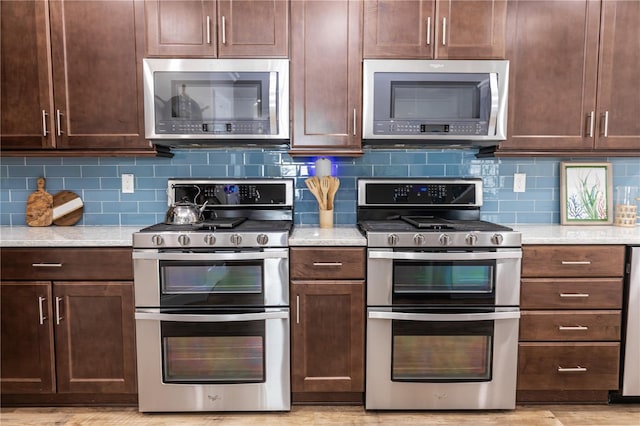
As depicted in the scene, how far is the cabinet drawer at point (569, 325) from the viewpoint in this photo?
2160 millimetres

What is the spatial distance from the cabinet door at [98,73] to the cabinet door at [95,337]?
0.79 meters

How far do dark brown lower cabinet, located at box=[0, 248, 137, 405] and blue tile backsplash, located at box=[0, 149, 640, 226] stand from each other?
0.62m

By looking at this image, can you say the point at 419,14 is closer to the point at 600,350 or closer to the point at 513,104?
the point at 513,104

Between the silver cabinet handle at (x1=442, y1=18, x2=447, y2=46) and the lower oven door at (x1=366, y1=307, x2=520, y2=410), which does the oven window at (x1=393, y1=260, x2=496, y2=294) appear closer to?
the lower oven door at (x1=366, y1=307, x2=520, y2=410)

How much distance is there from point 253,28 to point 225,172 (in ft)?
2.85

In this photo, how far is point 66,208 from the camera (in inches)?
104

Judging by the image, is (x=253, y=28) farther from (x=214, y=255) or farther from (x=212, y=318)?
(x=212, y=318)

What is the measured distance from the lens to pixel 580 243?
7.06 feet

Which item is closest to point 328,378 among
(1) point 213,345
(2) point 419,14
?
(1) point 213,345

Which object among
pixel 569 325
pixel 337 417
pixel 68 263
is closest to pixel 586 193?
pixel 569 325

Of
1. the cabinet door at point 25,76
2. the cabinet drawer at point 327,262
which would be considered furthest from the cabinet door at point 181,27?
the cabinet drawer at point 327,262

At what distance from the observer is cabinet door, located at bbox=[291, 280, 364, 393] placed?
213 cm

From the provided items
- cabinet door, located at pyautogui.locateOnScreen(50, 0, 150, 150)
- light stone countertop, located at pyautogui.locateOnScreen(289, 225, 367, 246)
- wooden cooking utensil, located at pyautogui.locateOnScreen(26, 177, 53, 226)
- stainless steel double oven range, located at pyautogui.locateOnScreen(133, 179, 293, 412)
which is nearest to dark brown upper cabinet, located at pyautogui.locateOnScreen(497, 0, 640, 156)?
light stone countertop, located at pyautogui.locateOnScreen(289, 225, 367, 246)

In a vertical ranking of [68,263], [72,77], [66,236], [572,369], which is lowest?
[572,369]
